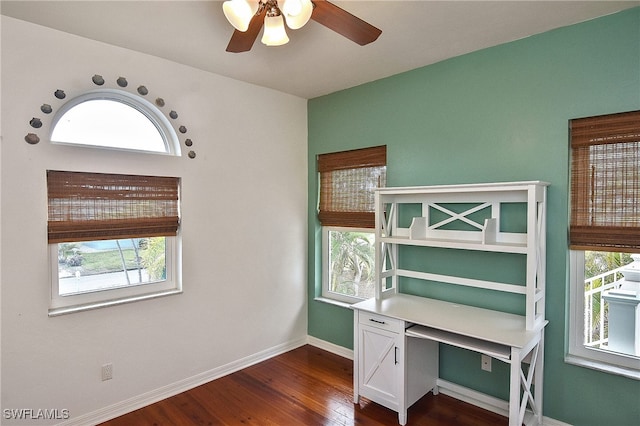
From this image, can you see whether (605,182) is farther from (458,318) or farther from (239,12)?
(239,12)

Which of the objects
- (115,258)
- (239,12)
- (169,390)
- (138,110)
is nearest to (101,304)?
(115,258)

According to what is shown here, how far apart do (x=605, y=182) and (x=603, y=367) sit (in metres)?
1.11

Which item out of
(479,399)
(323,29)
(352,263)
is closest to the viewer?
(323,29)

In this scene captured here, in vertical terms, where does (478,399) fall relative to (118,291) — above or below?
below

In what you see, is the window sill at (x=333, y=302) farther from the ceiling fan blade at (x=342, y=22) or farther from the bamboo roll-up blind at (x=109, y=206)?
the ceiling fan blade at (x=342, y=22)

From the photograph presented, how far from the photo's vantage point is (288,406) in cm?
269

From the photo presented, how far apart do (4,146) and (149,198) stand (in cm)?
87

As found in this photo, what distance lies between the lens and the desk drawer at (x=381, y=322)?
2469mm

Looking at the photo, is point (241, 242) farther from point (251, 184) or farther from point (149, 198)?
point (149, 198)

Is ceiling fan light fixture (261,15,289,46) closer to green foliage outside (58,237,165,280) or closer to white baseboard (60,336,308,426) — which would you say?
green foliage outside (58,237,165,280)

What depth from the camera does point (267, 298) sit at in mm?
3531

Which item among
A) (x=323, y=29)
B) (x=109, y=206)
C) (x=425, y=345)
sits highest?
(x=323, y=29)

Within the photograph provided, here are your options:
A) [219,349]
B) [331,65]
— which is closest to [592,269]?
[331,65]

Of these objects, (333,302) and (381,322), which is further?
(333,302)
